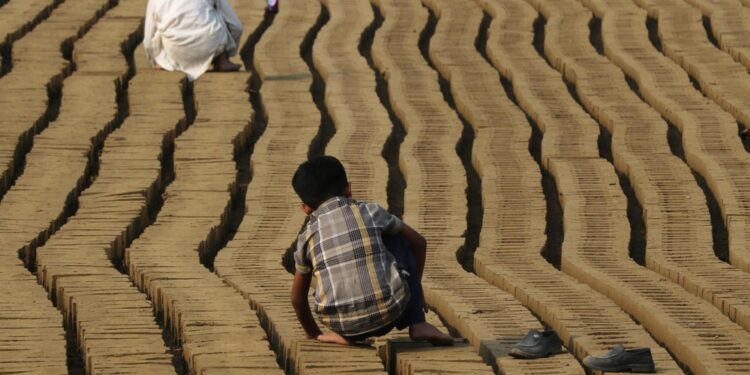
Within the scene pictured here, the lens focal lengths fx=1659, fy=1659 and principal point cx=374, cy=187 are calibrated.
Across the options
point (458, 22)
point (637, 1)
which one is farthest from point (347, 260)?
point (637, 1)

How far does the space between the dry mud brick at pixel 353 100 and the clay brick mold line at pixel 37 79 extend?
1395mm

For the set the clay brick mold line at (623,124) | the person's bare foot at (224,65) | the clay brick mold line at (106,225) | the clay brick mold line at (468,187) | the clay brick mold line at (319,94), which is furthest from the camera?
the person's bare foot at (224,65)

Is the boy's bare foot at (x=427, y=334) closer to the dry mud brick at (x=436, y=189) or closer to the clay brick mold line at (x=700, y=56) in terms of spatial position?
the dry mud brick at (x=436, y=189)

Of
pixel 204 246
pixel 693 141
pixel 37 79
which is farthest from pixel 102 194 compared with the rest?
pixel 693 141

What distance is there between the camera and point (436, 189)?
675cm

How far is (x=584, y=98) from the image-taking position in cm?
844

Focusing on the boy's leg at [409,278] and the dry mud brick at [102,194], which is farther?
the dry mud brick at [102,194]

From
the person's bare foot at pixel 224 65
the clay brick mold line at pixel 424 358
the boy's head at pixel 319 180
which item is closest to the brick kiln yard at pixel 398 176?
the clay brick mold line at pixel 424 358

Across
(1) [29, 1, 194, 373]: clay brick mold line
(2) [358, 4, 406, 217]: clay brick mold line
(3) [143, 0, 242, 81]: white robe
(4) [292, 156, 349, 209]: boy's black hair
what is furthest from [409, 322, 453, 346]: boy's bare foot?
(3) [143, 0, 242, 81]: white robe

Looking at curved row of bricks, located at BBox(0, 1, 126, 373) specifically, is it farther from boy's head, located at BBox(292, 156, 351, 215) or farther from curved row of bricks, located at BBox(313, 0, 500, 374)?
curved row of bricks, located at BBox(313, 0, 500, 374)

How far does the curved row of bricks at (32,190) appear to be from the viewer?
14.8 feet

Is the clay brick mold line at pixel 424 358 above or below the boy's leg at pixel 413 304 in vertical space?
below

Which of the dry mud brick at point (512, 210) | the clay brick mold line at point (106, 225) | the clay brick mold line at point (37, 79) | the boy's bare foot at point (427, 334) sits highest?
the boy's bare foot at point (427, 334)

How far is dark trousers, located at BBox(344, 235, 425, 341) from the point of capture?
4.38 m
